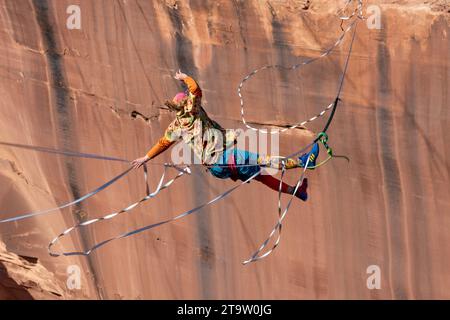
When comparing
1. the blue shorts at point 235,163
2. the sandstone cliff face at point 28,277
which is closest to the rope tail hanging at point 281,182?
the blue shorts at point 235,163

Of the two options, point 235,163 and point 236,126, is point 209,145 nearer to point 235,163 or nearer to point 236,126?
point 235,163

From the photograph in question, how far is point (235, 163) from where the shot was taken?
6.20m

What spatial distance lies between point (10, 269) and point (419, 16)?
472 centimetres

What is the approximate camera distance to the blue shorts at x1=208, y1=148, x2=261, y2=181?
6.20 metres

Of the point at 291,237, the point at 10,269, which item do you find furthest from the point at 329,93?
the point at 10,269

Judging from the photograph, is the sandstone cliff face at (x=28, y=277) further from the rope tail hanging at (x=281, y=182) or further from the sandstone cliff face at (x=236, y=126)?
the rope tail hanging at (x=281, y=182)

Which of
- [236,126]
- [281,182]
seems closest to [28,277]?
[236,126]

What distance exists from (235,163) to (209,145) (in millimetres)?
188

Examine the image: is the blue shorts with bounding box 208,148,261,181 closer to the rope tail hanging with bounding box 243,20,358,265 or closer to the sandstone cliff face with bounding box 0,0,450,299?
the rope tail hanging with bounding box 243,20,358,265

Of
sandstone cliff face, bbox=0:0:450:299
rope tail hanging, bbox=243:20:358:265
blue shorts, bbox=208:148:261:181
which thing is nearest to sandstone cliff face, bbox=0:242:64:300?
sandstone cliff face, bbox=0:0:450:299

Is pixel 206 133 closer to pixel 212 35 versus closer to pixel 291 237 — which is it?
pixel 212 35

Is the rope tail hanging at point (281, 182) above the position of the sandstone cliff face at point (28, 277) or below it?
above

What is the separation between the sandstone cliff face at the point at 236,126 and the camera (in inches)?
252
